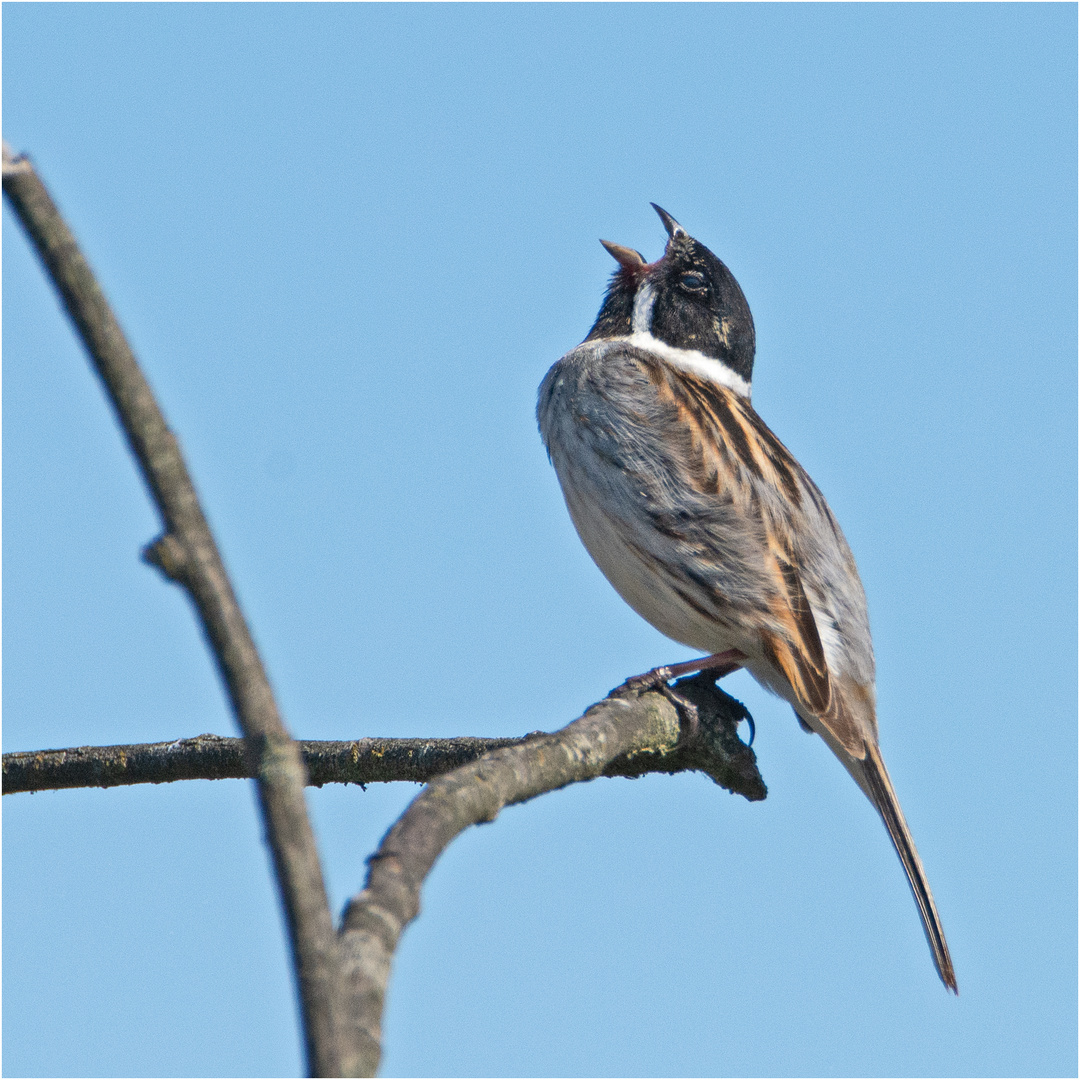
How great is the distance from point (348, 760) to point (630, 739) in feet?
4.74

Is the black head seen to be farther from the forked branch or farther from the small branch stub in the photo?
the small branch stub

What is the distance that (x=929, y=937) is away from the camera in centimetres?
652

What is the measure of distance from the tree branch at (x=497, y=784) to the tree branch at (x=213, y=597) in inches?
6.7

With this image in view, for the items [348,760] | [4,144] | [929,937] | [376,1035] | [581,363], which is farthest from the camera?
[581,363]

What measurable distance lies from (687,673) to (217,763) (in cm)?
231

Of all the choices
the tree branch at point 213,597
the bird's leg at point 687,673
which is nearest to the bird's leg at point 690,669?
the bird's leg at point 687,673

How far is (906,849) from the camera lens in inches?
265

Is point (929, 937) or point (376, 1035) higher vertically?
point (929, 937)

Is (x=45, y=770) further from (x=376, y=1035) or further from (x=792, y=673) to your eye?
(x=376, y=1035)

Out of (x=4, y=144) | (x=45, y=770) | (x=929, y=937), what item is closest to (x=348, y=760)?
(x=45, y=770)

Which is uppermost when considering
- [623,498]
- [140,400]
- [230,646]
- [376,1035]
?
[623,498]

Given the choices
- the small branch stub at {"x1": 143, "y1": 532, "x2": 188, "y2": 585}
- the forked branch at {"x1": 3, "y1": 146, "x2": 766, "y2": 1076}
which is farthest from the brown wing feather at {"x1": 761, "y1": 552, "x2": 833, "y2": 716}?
the small branch stub at {"x1": 143, "y1": 532, "x2": 188, "y2": 585}

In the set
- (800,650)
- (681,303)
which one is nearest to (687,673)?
(800,650)

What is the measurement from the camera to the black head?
8.94 metres
